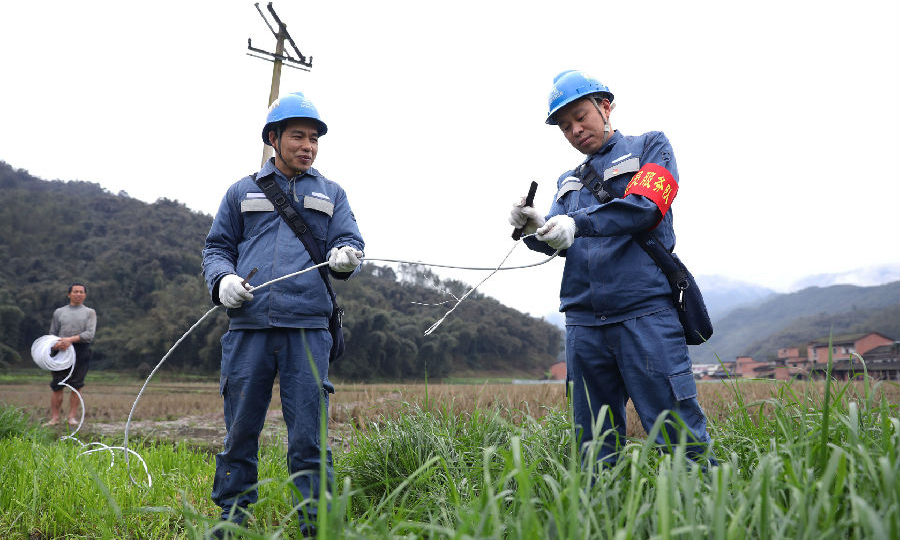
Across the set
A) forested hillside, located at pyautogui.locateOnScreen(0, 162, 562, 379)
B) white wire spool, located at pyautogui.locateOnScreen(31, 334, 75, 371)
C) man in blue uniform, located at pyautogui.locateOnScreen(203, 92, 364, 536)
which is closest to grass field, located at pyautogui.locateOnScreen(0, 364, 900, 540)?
man in blue uniform, located at pyautogui.locateOnScreen(203, 92, 364, 536)

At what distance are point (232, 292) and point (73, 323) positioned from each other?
6.92 meters

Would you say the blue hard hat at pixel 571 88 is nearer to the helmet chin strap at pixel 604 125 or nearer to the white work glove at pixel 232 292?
the helmet chin strap at pixel 604 125

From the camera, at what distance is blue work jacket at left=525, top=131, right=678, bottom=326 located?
2.51m

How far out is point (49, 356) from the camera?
7.59 metres

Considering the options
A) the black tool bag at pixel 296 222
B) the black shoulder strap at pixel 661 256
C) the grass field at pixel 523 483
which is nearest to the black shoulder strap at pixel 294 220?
the black tool bag at pixel 296 222

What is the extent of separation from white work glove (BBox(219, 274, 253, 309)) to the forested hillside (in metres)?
28.5

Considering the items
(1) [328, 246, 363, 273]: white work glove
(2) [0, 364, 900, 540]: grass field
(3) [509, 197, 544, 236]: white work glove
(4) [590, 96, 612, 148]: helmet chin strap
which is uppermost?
(4) [590, 96, 612, 148]: helmet chin strap

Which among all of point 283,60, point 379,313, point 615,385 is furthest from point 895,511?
point 379,313

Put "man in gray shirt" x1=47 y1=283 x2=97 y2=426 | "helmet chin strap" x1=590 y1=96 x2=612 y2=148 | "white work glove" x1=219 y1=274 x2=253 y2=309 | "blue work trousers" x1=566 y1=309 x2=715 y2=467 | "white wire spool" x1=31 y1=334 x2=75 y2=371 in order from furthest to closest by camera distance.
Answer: "man in gray shirt" x1=47 y1=283 x2=97 y2=426
"white wire spool" x1=31 y1=334 x2=75 y2=371
"helmet chin strap" x1=590 y1=96 x2=612 y2=148
"white work glove" x1=219 y1=274 x2=253 y2=309
"blue work trousers" x1=566 y1=309 x2=715 y2=467

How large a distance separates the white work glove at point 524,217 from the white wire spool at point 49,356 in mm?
7199

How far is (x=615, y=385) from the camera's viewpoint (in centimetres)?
271

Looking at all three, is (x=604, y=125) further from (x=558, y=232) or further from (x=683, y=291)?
(x=683, y=291)

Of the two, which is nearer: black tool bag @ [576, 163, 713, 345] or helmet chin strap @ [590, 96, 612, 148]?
black tool bag @ [576, 163, 713, 345]

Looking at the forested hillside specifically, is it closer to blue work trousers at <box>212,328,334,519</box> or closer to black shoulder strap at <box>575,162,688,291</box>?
blue work trousers at <box>212,328,334,519</box>
